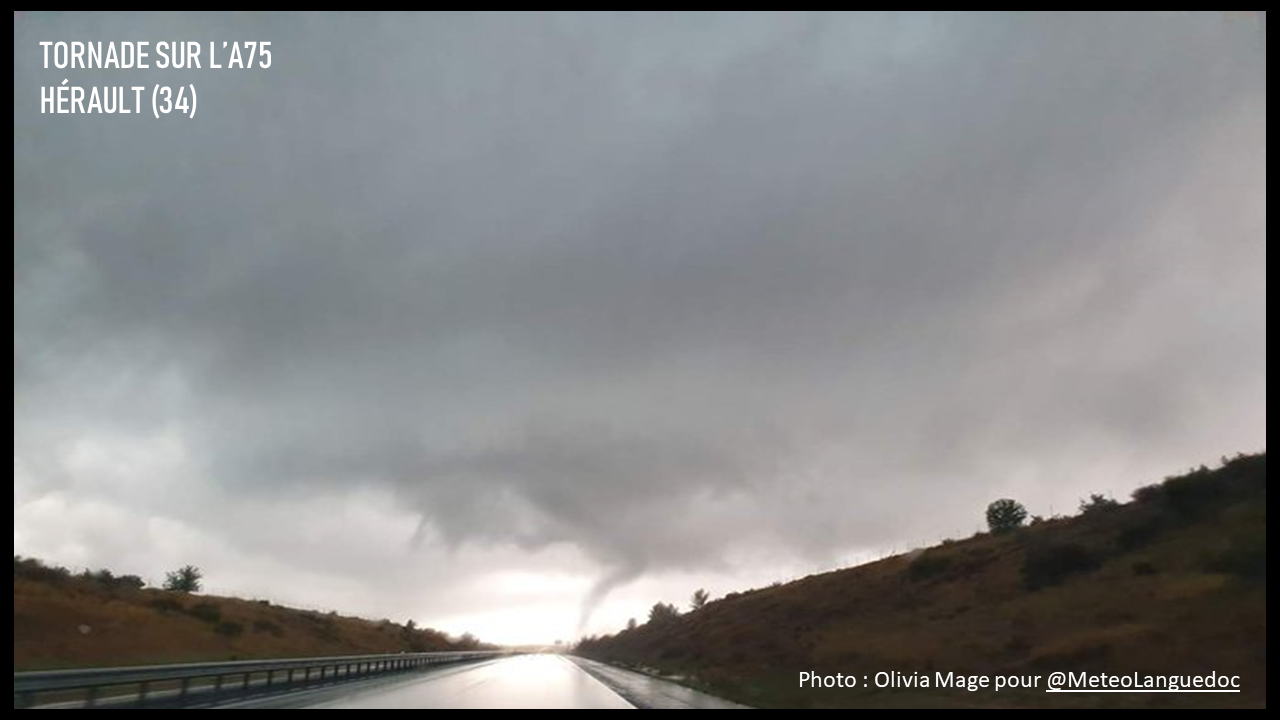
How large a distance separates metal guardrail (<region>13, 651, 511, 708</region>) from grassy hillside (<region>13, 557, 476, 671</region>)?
6151 millimetres

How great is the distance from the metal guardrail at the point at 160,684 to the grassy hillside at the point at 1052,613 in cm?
1527

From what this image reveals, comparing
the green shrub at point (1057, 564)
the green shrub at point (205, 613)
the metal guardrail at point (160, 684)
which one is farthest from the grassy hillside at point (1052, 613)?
the green shrub at point (205, 613)

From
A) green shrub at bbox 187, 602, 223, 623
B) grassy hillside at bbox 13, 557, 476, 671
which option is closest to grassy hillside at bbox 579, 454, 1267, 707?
grassy hillside at bbox 13, 557, 476, 671

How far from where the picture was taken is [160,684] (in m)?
31.0

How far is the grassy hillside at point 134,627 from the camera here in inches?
1843

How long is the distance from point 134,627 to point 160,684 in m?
31.0

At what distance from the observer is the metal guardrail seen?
21203 millimetres

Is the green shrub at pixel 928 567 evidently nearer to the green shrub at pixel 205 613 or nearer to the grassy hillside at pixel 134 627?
the grassy hillside at pixel 134 627

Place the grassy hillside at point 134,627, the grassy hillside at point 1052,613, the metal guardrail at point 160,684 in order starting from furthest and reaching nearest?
the grassy hillside at point 134,627 → the grassy hillside at point 1052,613 → the metal guardrail at point 160,684

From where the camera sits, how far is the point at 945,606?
50.0 m

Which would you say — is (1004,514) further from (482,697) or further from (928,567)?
(482,697)

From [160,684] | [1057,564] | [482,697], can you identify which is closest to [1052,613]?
[1057,564]
